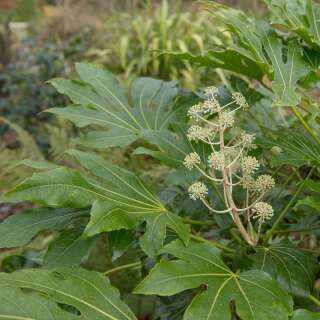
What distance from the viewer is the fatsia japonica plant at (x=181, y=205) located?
86 centimetres

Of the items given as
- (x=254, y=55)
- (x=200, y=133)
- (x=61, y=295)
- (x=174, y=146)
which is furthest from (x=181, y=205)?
(x=61, y=295)

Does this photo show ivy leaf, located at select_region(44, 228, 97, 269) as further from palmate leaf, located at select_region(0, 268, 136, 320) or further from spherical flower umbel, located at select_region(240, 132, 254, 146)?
spherical flower umbel, located at select_region(240, 132, 254, 146)

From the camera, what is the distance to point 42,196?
0.93 m

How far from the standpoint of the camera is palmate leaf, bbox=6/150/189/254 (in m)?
0.91

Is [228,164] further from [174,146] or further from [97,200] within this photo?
[97,200]

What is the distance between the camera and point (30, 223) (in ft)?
3.46

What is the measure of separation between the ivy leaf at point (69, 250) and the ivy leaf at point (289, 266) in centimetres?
29

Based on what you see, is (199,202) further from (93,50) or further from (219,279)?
(93,50)

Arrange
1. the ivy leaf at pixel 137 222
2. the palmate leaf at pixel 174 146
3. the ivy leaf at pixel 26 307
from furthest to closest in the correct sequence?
1. the palmate leaf at pixel 174 146
2. the ivy leaf at pixel 137 222
3. the ivy leaf at pixel 26 307

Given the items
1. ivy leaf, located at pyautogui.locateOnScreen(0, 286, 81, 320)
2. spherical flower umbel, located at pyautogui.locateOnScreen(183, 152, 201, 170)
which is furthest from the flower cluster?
ivy leaf, located at pyautogui.locateOnScreen(0, 286, 81, 320)

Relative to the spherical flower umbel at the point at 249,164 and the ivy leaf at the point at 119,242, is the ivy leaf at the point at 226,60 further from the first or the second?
the ivy leaf at the point at 119,242

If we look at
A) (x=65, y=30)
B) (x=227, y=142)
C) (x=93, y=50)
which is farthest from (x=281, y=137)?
(x=65, y=30)

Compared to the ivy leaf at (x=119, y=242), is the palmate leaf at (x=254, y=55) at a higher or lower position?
higher

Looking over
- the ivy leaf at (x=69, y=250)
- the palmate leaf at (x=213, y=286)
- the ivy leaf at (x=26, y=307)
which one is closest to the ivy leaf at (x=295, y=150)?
the palmate leaf at (x=213, y=286)
